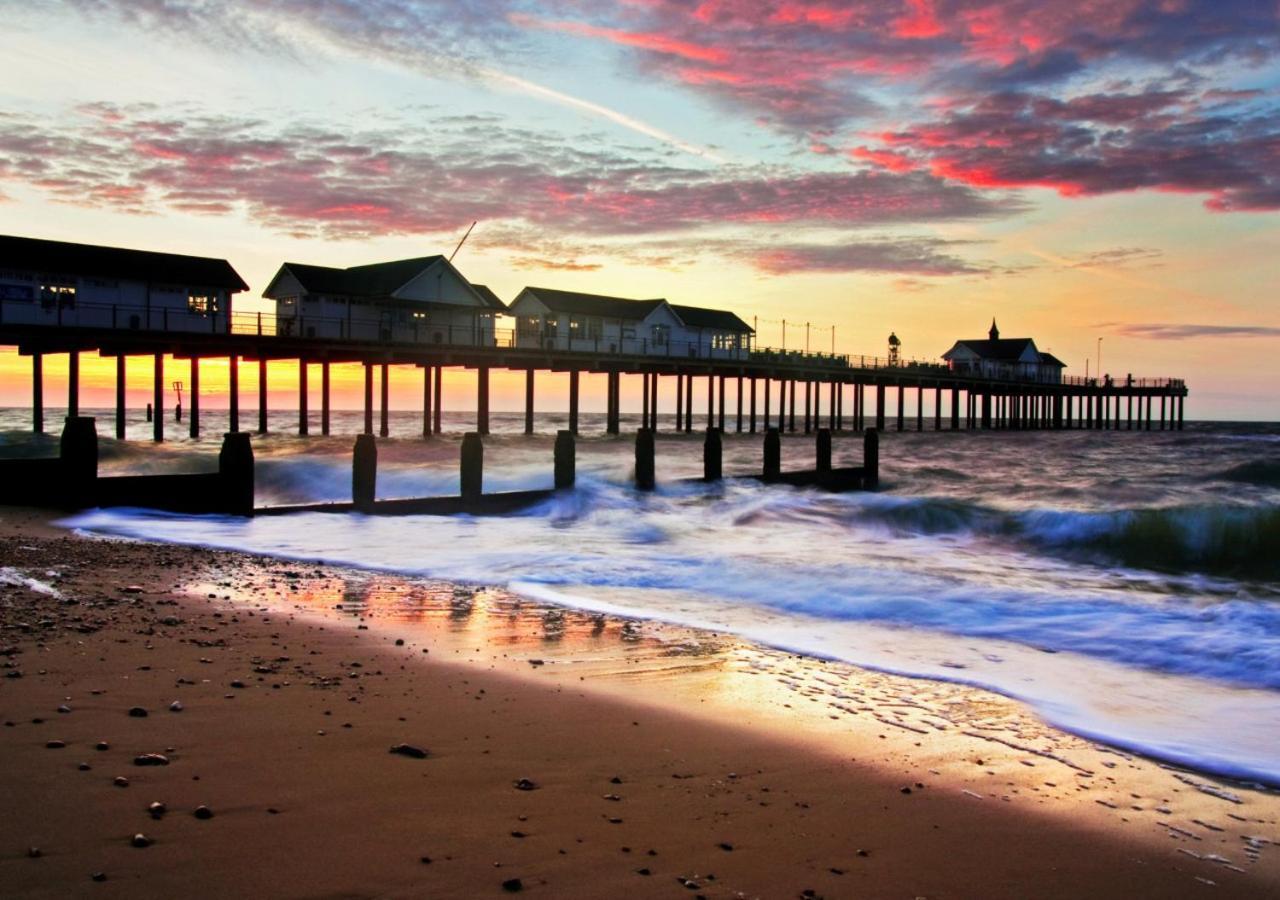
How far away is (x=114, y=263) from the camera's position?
34406 mm

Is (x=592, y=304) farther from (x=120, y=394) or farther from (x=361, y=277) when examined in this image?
(x=120, y=394)

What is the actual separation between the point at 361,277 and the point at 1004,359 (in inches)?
2558

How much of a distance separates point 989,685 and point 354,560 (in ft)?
24.7

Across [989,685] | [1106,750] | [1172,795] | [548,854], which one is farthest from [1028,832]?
[989,685]

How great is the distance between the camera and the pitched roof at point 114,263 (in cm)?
3225

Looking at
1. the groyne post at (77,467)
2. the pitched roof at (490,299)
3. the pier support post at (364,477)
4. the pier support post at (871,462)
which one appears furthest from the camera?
the pitched roof at (490,299)

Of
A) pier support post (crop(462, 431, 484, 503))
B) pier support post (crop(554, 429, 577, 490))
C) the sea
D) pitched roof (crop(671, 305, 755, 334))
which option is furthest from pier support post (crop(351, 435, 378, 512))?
pitched roof (crop(671, 305, 755, 334))

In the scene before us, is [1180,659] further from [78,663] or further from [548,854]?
[78,663]

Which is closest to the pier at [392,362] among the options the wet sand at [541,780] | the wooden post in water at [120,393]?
the wooden post in water at [120,393]

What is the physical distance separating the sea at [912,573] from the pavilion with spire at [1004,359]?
6226 cm

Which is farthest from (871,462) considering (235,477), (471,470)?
(235,477)

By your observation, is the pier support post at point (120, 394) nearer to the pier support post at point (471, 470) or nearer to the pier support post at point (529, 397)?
the pier support post at point (529, 397)

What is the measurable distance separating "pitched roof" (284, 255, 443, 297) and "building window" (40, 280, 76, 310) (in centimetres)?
939

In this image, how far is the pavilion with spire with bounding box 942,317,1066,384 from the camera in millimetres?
86688
